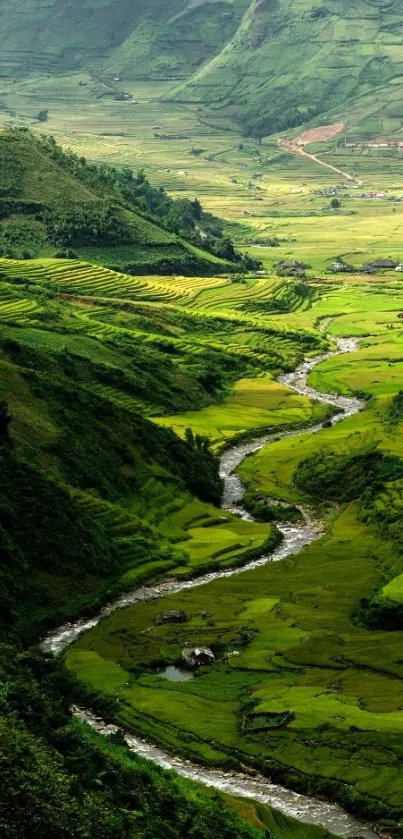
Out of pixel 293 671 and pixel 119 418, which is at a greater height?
pixel 119 418

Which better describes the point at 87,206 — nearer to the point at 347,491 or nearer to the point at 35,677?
the point at 347,491

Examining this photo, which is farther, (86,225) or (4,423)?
(86,225)

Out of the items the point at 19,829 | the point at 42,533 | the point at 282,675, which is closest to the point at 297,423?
the point at 42,533

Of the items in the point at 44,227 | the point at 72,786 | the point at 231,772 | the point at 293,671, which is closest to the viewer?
the point at 72,786

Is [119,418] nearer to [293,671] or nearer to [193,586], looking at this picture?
[193,586]

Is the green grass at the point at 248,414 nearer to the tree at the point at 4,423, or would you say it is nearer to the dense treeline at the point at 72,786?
the tree at the point at 4,423

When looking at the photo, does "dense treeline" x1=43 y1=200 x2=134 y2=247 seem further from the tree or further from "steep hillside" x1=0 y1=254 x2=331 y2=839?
the tree

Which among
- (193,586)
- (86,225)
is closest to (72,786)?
(193,586)

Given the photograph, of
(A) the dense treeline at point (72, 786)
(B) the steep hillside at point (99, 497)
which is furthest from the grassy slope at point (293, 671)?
(A) the dense treeline at point (72, 786)

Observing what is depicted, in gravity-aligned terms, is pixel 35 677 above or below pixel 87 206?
below
